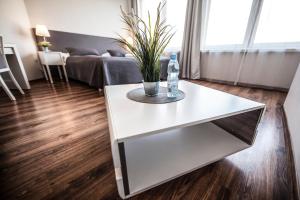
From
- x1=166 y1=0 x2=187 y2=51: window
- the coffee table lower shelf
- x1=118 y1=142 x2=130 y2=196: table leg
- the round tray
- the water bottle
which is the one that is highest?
x1=166 y1=0 x2=187 y2=51: window

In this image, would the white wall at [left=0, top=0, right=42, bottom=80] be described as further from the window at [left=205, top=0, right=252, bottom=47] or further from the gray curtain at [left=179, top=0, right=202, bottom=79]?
the window at [left=205, top=0, right=252, bottom=47]

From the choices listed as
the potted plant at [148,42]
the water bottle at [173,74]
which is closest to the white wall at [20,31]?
the potted plant at [148,42]

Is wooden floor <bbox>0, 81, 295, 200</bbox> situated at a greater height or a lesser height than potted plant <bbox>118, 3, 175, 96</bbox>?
lesser

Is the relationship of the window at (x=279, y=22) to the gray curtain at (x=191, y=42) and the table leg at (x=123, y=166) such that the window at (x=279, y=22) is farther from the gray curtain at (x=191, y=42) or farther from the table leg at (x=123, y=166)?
the table leg at (x=123, y=166)

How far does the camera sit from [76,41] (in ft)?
10.5

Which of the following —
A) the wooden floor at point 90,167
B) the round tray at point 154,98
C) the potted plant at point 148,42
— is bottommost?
the wooden floor at point 90,167

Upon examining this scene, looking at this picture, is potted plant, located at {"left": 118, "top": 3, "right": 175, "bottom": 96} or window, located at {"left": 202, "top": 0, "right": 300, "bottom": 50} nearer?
potted plant, located at {"left": 118, "top": 3, "right": 175, "bottom": 96}

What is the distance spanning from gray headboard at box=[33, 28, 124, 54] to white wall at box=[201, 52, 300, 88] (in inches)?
84.2

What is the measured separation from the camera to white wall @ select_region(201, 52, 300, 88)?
6.53 feet

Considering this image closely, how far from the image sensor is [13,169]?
2.43 feet

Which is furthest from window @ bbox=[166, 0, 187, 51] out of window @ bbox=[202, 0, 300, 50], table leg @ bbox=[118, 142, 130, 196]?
table leg @ bbox=[118, 142, 130, 196]

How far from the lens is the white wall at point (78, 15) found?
2693 millimetres

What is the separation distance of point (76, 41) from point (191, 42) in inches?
108

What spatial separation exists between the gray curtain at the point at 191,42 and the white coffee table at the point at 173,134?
2.22 meters
